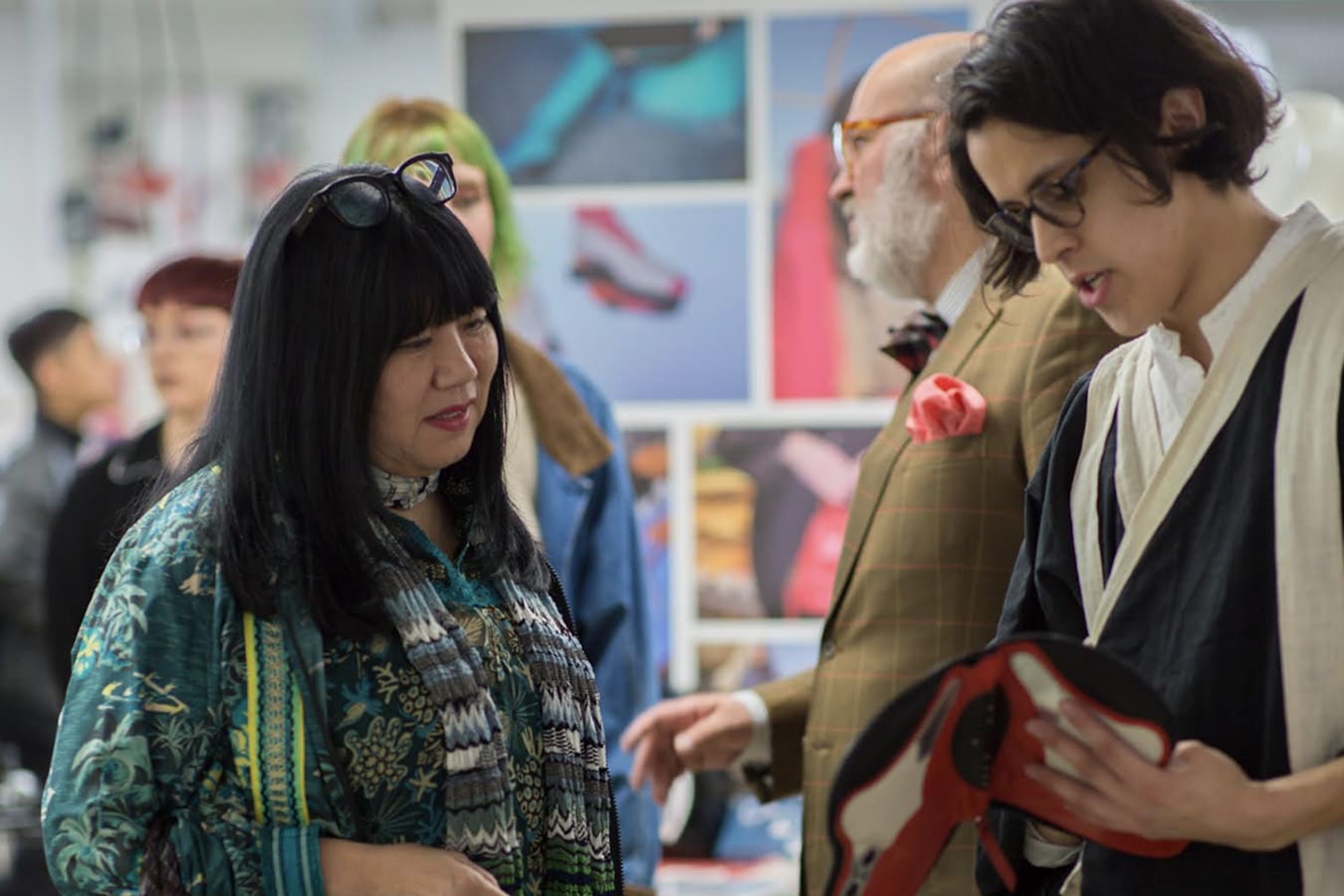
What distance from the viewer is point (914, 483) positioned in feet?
7.06

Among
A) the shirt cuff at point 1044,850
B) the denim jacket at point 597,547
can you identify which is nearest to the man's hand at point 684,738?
the denim jacket at point 597,547

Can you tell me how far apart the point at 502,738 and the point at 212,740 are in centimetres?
27

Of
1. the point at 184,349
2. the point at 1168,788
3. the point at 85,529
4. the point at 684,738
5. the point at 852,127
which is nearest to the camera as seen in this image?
the point at 1168,788

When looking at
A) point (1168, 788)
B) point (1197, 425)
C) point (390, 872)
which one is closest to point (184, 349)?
point (390, 872)

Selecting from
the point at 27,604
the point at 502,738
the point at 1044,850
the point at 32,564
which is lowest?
the point at 27,604

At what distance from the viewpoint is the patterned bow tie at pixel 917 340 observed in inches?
93.1

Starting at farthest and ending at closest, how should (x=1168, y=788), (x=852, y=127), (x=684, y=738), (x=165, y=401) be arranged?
(x=165, y=401), (x=852, y=127), (x=684, y=738), (x=1168, y=788)

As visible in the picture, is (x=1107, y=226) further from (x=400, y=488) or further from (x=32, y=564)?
(x=32, y=564)

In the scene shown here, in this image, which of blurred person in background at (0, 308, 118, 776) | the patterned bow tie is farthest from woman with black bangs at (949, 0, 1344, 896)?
blurred person in background at (0, 308, 118, 776)

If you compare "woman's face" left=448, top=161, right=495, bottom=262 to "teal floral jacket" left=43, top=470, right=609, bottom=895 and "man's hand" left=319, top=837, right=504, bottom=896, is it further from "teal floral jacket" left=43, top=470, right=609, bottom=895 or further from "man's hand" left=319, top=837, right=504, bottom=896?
"man's hand" left=319, top=837, right=504, bottom=896

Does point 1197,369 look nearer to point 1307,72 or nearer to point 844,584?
point 844,584

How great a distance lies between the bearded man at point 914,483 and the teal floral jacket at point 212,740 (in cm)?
75

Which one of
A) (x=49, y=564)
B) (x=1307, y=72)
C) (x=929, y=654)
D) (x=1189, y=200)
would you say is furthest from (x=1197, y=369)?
(x=1307, y=72)

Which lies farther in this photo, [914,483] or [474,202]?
[474,202]
